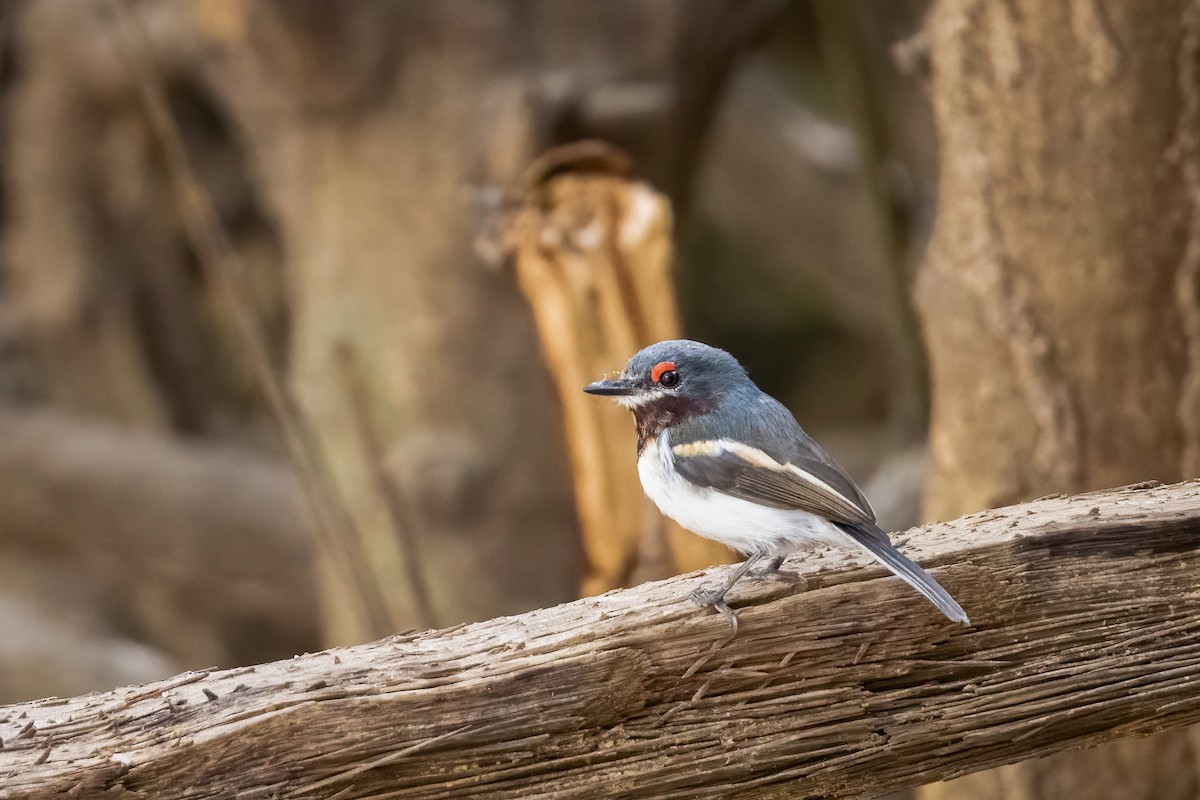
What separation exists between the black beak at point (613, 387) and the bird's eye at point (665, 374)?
29 mm

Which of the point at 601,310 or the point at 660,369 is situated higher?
the point at 601,310

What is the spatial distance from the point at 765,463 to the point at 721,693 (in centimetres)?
33

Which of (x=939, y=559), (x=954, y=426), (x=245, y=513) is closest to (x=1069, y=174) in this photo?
(x=954, y=426)

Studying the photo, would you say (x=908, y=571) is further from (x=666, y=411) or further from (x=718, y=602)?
(x=666, y=411)

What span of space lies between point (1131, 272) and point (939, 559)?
1196 mm

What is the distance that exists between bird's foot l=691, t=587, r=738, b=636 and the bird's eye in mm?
334

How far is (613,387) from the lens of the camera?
5.91 feet

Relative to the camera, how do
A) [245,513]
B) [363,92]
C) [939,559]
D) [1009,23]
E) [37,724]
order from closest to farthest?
[37,724], [939,559], [1009,23], [363,92], [245,513]

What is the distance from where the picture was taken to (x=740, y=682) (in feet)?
5.23

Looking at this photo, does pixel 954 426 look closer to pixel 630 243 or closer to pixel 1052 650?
pixel 630 243

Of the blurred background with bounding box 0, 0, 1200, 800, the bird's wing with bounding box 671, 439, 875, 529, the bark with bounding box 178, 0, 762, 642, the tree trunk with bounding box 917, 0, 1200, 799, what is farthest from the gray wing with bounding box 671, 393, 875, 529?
the bark with bounding box 178, 0, 762, 642

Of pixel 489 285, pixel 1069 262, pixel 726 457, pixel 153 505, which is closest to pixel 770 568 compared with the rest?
pixel 726 457

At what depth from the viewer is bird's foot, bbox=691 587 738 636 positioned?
1.58 meters

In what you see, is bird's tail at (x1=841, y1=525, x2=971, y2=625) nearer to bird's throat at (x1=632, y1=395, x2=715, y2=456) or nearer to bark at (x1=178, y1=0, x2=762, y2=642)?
Result: bird's throat at (x1=632, y1=395, x2=715, y2=456)
